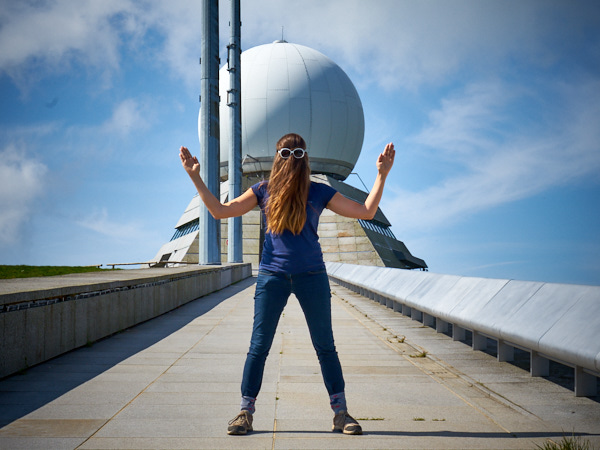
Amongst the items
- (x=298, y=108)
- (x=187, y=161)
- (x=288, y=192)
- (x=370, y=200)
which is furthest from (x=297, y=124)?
(x=288, y=192)

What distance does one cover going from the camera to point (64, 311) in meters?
7.37

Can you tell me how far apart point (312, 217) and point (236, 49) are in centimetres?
2589

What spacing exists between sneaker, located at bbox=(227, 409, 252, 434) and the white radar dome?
44.0m

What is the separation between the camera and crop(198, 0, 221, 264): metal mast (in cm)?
2087

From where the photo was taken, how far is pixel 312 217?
173 inches

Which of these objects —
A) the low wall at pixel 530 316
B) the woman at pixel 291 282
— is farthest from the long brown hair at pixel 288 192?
the low wall at pixel 530 316

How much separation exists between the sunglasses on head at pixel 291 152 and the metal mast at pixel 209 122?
16551mm

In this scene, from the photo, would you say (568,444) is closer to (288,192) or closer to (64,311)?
(288,192)

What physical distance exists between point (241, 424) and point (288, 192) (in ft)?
5.37

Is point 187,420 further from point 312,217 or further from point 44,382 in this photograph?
point 44,382

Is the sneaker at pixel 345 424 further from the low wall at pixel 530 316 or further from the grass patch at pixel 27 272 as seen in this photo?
the grass patch at pixel 27 272

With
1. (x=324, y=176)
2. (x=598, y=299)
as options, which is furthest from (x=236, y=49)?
(x=598, y=299)

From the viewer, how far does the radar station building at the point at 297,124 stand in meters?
48.3

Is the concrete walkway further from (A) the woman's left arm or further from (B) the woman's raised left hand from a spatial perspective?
(B) the woman's raised left hand
